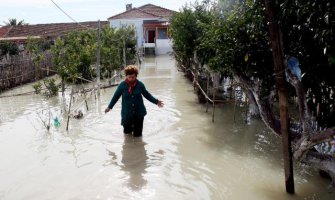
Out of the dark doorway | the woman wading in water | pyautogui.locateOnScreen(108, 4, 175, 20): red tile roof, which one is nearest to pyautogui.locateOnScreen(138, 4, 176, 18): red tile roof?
pyautogui.locateOnScreen(108, 4, 175, 20): red tile roof

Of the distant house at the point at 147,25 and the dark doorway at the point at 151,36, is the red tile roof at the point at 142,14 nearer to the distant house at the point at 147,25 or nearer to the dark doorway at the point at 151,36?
the distant house at the point at 147,25

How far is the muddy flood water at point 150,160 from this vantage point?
520 centimetres

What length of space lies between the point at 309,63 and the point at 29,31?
34.1m

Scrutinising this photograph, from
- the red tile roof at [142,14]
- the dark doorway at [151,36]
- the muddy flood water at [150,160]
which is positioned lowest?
the muddy flood water at [150,160]

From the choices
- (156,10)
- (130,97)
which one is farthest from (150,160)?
(156,10)

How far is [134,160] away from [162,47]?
2982 cm

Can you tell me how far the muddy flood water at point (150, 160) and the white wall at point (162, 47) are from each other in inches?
999

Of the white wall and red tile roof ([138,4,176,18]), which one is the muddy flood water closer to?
the white wall

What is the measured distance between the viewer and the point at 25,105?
12.2 meters

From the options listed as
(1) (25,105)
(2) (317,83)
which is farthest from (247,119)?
(1) (25,105)

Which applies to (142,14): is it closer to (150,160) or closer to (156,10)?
(156,10)

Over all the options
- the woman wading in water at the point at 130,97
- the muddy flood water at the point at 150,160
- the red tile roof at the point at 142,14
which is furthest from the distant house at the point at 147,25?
the woman wading in water at the point at 130,97

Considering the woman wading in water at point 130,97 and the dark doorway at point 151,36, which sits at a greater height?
the dark doorway at point 151,36

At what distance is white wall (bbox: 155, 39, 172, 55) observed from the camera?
35375mm
